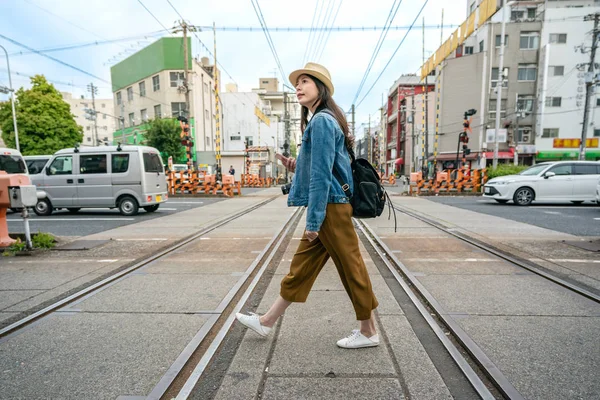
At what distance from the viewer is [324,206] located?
204 centimetres

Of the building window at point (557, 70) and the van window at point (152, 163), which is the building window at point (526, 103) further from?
the van window at point (152, 163)

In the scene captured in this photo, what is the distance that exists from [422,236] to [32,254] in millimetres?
6592

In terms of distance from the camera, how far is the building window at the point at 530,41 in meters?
34.4

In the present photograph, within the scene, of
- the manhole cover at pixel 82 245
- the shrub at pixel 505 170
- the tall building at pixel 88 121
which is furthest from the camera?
the tall building at pixel 88 121

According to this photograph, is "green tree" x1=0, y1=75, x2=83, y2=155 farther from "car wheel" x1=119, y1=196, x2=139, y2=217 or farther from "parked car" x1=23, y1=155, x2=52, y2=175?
"car wheel" x1=119, y1=196, x2=139, y2=217

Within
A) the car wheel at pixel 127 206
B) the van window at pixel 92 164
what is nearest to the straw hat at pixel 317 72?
the car wheel at pixel 127 206

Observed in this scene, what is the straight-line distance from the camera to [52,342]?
2.48 meters

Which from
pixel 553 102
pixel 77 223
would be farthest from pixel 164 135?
pixel 553 102

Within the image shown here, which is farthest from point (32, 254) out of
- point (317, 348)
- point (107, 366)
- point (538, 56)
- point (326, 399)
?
point (538, 56)

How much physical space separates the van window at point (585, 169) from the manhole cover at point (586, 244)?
750cm

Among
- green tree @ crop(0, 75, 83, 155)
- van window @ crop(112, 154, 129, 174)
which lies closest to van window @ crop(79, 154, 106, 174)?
van window @ crop(112, 154, 129, 174)

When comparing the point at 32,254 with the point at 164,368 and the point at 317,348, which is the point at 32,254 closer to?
the point at 164,368

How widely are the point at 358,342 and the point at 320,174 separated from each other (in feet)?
4.02

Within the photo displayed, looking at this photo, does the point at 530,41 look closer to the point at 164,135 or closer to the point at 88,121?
the point at 164,135
